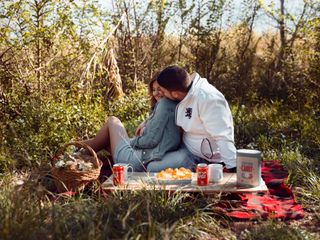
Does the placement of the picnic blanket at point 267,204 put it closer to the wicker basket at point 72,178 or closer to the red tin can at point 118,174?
the red tin can at point 118,174

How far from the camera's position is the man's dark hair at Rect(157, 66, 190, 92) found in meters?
4.58

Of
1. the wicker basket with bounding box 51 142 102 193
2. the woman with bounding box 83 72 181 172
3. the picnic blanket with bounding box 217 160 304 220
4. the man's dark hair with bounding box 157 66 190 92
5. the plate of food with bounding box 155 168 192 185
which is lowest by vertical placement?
the picnic blanket with bounding box 217 160 304 220

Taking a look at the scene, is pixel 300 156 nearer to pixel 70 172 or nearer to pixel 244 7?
pixel 70 172

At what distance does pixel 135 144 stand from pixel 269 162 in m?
1.60

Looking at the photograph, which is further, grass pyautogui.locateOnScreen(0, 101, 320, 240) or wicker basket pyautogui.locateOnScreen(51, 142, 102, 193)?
wicker basket pyautogui.locateOnScreen(51, 142, 102, 193)

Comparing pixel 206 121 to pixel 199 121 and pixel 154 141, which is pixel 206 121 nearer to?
pixel 199 121

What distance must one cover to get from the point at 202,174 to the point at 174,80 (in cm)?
103

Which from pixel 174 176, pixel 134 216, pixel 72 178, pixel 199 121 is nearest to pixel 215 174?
pixel 174 176

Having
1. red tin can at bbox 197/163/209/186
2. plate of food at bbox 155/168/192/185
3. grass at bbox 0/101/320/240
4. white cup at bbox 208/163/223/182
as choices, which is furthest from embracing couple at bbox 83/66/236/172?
grass at bbox 0/101/320/240

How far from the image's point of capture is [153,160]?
4.74 m

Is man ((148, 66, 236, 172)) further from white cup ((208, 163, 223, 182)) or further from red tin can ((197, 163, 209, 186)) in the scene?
red tin can ((197, 163, 209, 186))

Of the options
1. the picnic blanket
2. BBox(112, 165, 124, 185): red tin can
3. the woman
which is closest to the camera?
the picnic blanket

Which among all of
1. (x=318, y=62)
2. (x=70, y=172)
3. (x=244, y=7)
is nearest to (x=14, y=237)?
(x=70, y=172)

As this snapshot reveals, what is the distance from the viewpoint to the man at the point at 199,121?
4.42m
